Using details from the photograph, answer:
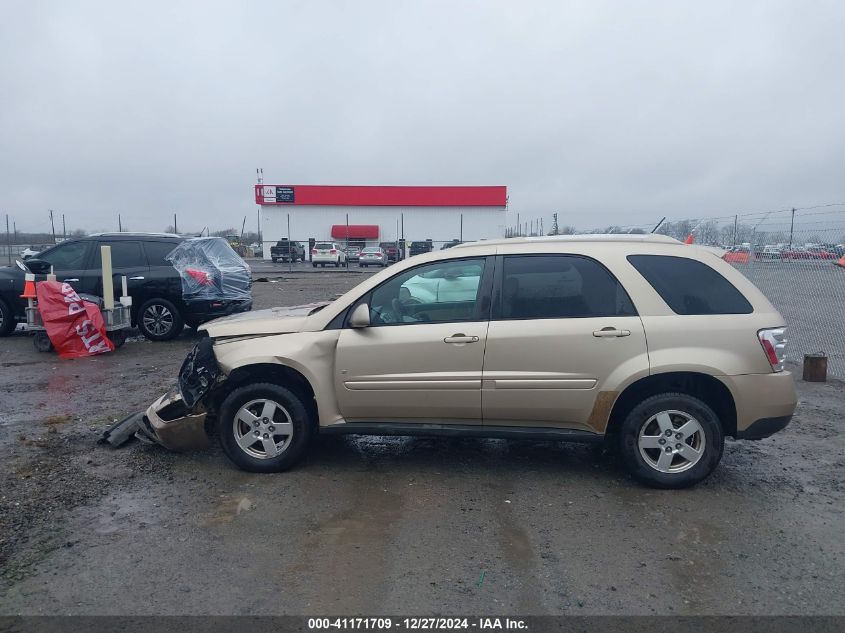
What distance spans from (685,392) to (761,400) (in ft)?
1.67

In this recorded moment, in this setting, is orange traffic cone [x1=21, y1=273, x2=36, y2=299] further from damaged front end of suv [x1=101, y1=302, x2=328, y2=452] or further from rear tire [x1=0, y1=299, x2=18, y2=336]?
damaged front end of suv [x1=101, y1=302, x2=328, y2=452]

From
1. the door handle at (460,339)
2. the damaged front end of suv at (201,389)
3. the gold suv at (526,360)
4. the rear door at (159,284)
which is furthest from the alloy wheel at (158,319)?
the door handle at (460,339)

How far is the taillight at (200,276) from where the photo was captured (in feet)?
36.7

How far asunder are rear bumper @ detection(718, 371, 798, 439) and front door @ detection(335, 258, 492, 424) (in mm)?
1809

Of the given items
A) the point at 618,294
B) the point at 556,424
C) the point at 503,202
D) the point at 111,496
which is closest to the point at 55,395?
the point at 111,496

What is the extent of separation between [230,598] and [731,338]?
3.68 metres

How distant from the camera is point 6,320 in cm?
1180

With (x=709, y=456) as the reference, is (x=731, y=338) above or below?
above

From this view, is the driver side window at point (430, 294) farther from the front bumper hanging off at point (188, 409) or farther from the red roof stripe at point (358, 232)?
the red roof stripe at point (358, 232)

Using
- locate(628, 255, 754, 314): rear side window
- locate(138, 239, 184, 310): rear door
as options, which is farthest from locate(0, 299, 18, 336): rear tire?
locate(628, 255, 754, 314): rear side window

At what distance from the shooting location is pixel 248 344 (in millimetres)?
5266

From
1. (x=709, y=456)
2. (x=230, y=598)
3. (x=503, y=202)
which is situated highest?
(x=503, y=202)

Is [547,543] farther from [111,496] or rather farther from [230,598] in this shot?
[111,496]

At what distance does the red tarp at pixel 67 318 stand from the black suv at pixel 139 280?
3.90 ft
